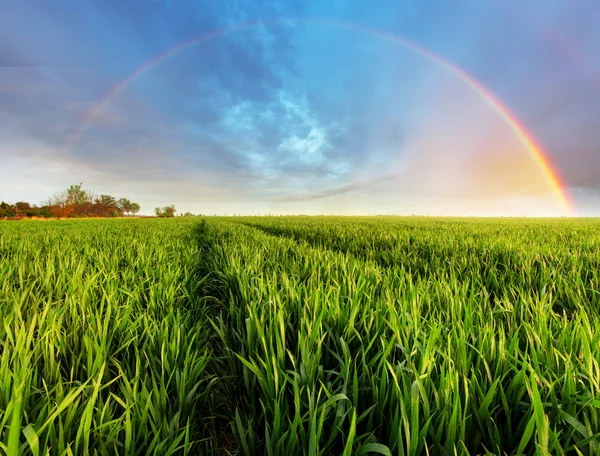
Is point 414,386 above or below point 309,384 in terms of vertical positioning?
above

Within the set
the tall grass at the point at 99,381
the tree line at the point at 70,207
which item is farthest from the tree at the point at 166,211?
the tall grass at the point at 99,381

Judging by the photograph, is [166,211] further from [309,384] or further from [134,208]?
→ [309,384]

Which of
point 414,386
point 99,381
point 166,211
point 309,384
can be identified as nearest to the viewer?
point 414,386

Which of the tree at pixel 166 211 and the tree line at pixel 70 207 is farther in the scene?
the tree at pixel 166 211

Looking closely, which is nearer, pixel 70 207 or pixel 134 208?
pixel 70 207

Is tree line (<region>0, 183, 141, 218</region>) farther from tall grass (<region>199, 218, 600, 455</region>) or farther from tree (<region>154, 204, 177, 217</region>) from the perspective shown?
tall grass (<region>199, 218, 600, 455</region>)

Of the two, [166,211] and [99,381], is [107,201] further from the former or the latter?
A: [99,381]

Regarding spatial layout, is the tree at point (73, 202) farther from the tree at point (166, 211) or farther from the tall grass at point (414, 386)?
the tall grass at point (414, 386)

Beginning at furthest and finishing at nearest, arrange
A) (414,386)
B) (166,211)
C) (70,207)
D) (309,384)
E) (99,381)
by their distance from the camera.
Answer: (166,211) → (70,207) → (309,384) → (99,381) → (414,386)

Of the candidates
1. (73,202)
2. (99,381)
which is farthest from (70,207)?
(99,381)

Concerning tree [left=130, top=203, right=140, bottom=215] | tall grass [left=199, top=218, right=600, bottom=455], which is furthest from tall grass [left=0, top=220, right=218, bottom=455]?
tree [left=130, top=203, right=140, bottom=215]

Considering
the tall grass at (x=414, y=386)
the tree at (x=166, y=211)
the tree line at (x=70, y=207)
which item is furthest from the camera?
the tree at (x=166, y=211)

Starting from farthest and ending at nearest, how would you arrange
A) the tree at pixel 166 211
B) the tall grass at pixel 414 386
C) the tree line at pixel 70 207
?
the tree at pixel 166 211, the tree line at pixel 70 207, the tall grass at pixel 414 386

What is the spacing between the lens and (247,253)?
4.79 meters
